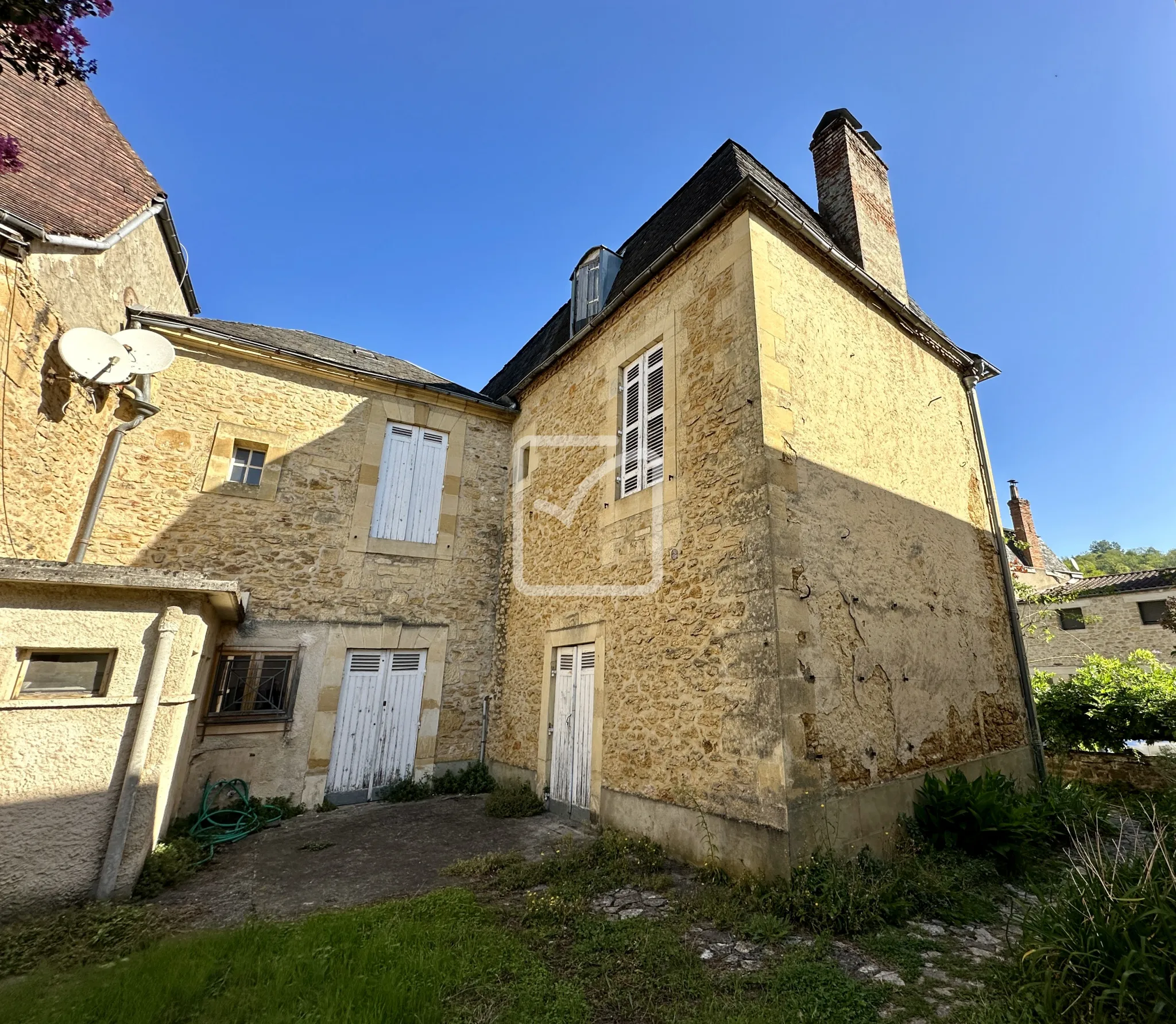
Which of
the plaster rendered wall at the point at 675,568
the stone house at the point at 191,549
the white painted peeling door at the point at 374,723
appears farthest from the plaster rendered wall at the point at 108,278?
the plaster rendered wall at the point at 675,568

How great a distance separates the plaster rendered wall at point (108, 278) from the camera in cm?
527

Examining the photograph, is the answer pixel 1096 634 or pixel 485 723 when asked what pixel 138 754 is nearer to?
pixel 485 723

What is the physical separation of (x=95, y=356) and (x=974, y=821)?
9.58m

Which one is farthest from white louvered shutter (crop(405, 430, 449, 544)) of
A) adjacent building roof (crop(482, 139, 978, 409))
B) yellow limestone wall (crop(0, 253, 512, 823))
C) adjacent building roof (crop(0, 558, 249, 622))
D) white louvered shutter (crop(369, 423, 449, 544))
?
adjacent building roof (crop(0, 558, 249, 622))

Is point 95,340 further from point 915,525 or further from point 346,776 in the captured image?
point 915,525

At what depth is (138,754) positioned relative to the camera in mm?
3816

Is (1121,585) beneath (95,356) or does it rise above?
beneath

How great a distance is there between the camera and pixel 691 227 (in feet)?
19.1

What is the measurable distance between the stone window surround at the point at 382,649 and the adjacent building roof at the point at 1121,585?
1432cm

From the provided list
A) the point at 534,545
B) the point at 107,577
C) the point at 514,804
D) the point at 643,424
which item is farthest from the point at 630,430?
the point at 107,577

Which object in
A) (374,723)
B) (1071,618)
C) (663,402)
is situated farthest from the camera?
(1071,618)

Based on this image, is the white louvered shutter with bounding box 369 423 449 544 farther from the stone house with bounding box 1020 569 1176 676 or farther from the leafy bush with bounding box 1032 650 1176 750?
the stone house with bounding box 1020 569 1176 676

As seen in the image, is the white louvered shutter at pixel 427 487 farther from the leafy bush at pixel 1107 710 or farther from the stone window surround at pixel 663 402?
the leafy bush at pixel 1107 710

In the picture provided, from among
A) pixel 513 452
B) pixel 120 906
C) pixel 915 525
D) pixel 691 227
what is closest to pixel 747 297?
pixel 691 227
